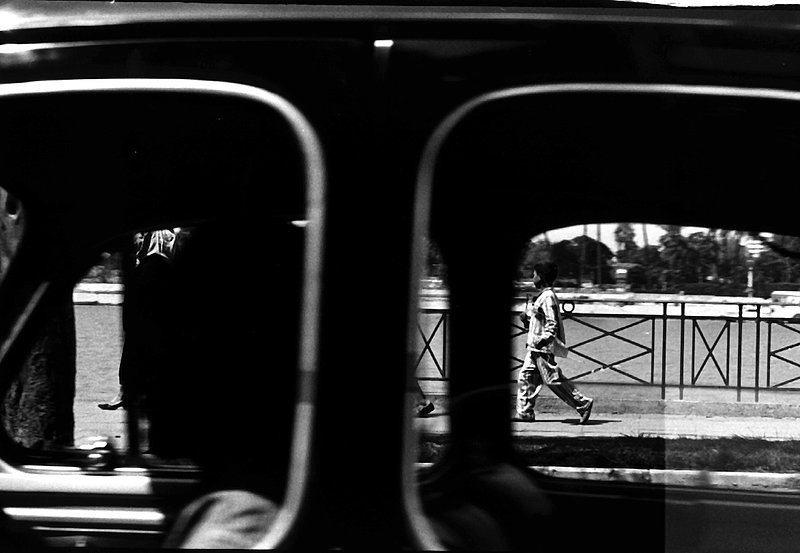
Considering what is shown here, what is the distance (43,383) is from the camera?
203 centimetres

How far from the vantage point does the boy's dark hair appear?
1.88 m

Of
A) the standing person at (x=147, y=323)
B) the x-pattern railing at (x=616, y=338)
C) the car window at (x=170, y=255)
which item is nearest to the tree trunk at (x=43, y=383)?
the car window at (x=170, y=255)

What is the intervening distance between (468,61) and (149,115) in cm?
65

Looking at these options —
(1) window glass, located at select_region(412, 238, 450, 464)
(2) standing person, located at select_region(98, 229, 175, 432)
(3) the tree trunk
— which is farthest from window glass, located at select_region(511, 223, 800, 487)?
(3) the tree trunk

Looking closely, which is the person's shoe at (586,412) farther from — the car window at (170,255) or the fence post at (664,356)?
the car window at (170,255)

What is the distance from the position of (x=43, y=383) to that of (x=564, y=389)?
111 cm

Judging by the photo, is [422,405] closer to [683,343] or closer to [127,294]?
[683,343]

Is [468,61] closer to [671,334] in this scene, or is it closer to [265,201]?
[265,201]

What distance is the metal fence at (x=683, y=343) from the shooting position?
1.83 metres

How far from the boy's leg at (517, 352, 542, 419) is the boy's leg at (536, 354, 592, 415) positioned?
22 millimetres

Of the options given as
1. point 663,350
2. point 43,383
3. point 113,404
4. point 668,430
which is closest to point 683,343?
point 663,350

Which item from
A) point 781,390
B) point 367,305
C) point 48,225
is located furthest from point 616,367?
point 48,225

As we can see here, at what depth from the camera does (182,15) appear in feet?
6.26

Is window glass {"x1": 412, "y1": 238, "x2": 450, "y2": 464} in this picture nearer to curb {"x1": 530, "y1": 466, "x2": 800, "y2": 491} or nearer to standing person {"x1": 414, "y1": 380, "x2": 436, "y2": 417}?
standing person {"x1": 414, "y1": 380, "x2": 436, "y2": 417}
